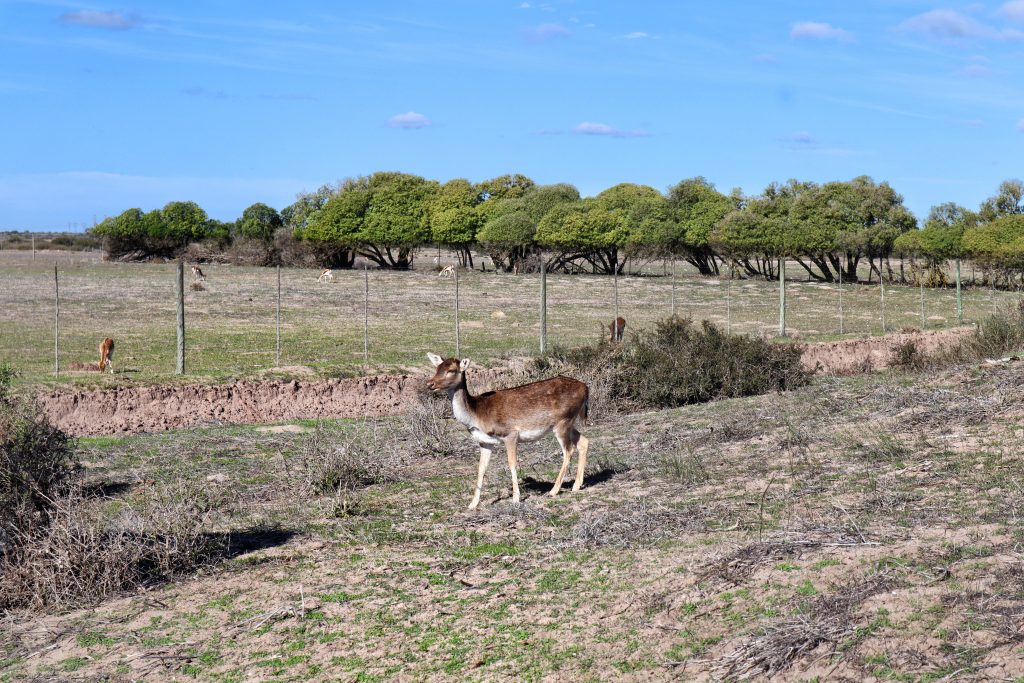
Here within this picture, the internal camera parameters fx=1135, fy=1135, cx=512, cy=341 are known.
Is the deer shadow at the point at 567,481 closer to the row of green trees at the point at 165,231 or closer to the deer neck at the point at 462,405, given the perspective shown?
the deer neck at the point at 462,405

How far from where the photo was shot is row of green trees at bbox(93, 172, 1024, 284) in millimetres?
64125

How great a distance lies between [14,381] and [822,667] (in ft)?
59.0

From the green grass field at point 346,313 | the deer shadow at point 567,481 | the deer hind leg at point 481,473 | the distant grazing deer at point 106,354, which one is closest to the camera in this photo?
the deer hind leg at point 481,473

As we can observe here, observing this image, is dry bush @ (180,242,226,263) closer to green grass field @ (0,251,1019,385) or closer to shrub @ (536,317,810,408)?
green grass field @ (0,251,1019,385)

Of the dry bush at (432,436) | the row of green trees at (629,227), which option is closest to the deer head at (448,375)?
the dry bush at (432,436)

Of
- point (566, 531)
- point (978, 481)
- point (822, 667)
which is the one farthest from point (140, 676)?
point (978, 481)

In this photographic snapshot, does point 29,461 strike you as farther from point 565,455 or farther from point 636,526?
point 636,526

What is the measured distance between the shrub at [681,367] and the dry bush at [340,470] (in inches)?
208

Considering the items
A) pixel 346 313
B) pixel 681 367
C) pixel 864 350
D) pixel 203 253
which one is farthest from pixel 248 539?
pixel 203 253

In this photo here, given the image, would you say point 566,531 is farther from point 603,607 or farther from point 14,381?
point 14,381

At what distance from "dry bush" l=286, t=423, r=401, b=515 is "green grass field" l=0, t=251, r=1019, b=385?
25.4ft

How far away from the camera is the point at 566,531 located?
1073cm

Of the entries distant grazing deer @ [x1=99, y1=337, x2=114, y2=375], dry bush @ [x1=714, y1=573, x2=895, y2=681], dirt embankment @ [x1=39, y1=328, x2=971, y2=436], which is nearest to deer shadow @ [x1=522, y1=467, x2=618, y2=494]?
dry bush @ [x1=714, y1=573, x2=895, y2=681]

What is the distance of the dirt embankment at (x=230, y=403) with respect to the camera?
1970cm
